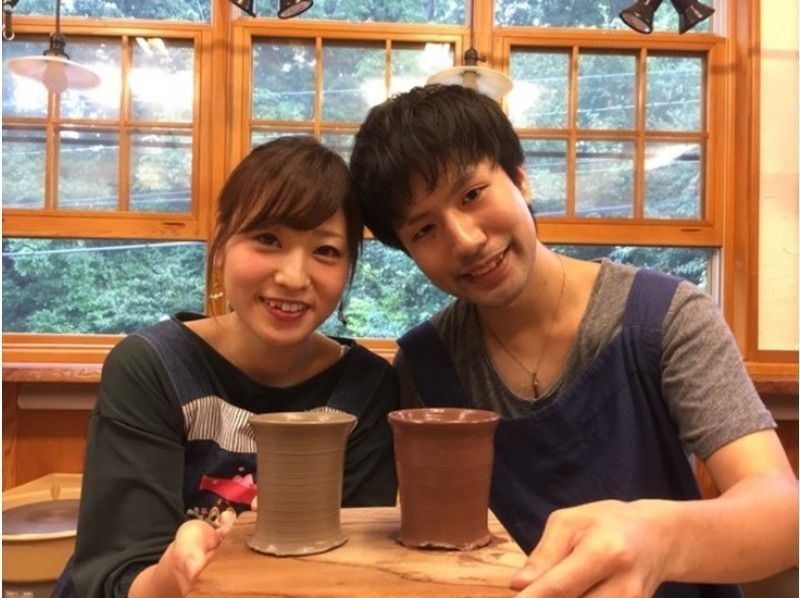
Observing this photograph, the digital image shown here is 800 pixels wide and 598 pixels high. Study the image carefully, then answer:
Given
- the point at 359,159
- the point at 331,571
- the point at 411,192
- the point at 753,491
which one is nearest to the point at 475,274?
the point at 411,192

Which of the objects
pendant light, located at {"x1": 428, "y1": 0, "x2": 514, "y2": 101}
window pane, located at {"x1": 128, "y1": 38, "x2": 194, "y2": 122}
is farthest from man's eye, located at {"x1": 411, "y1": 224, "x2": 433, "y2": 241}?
window pane, located at {"x1": 128, "y1": 38, "x2": 194, "y2": 122}

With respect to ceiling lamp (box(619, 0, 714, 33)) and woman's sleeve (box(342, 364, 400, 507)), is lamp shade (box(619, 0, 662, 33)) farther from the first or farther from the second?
woman's sleeve (box(342, 364, 400, 507))

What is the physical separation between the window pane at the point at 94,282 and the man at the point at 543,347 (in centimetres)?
170

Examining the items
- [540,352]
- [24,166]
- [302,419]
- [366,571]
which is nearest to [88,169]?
[24,166]

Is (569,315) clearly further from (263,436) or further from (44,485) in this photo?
(44,485)

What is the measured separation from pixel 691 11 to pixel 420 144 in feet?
5.45

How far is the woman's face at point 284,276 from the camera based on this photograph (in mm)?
1130

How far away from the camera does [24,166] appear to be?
2.72 m

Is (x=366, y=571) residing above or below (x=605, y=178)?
below

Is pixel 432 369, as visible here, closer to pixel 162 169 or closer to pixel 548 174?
pixel 548 174

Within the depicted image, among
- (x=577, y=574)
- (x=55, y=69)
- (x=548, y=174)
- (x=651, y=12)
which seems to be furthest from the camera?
(x=548, y=174)

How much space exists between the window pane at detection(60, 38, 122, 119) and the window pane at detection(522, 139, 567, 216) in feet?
5.24

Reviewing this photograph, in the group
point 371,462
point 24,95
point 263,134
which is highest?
point 24,95

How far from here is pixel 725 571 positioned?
76 cm
